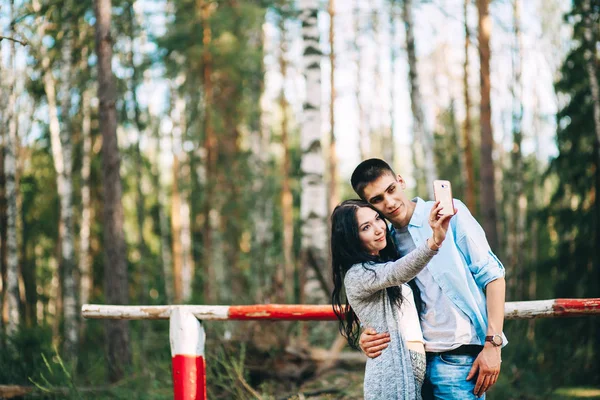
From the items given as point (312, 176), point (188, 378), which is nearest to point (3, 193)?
point (312, 176)

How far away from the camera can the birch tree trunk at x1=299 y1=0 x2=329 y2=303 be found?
846 centimetres

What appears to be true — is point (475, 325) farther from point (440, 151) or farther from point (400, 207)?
point (440, 151)

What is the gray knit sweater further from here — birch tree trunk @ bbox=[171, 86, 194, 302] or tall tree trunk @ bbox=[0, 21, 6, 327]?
birch tree trunk @ bbox=[171, 86, 194, 302]

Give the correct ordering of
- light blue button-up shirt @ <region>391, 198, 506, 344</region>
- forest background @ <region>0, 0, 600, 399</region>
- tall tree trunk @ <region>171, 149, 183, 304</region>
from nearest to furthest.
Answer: light blue button-up shirt @ <region>391, 198, 506, 344</region> → forest background @ <region>0, 0, 600, 399</region> → tall tree trunk @ <region>171, 149, 183, 304</region>

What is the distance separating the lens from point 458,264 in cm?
278

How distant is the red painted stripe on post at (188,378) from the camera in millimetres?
3930

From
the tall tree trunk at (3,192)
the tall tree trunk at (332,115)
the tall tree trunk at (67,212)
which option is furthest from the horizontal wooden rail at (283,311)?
the tall tree trunk at (332,115)

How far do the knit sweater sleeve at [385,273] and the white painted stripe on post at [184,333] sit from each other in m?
1.52

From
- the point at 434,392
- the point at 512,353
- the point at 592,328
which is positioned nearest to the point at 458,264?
the point at 434,392

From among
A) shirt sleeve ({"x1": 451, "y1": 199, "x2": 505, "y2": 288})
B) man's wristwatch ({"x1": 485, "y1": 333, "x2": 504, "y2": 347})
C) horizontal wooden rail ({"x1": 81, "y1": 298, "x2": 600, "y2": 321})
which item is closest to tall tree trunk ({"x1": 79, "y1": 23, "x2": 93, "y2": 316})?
horizontal wooden rail ({"x1": 81, "y1": 298, "x2": 600, "y2": 321})

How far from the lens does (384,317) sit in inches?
112

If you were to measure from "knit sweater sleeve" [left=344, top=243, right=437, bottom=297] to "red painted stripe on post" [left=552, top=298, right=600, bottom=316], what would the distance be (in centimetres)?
138

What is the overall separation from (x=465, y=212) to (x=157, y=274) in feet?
76.1

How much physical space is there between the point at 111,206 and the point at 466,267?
6660mm
